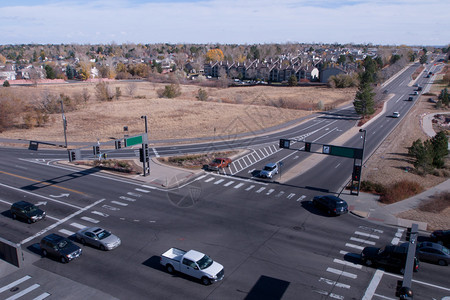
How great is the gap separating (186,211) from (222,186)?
707 cm

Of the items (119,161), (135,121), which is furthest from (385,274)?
(135,121)

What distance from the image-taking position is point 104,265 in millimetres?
20250

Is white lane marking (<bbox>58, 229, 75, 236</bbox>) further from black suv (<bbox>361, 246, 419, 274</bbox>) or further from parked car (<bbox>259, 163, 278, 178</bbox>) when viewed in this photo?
black suv (<bbox>361, 246, 419, 274</bbox>)

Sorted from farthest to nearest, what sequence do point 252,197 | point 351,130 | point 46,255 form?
1. point 351,130
2. point 252,197
3. point 46,255

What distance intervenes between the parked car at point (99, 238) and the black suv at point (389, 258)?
16094 millimetres

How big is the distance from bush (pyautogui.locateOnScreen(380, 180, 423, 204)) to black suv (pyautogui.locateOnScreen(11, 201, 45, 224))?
29703mm

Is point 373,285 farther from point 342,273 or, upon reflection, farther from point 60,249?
point 60,249

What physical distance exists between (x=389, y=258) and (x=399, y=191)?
13.6 meters

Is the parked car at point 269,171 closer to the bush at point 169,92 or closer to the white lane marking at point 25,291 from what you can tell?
the white lane marking at point 25,291

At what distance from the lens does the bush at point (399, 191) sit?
30547 millimetres

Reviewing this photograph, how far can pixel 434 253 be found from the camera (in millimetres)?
20594

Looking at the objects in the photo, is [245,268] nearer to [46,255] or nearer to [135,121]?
[46,255]

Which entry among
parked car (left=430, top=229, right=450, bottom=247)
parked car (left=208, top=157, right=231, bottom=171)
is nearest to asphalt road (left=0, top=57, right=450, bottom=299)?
parked car (left=208, top=157, right=231, bottom=171)

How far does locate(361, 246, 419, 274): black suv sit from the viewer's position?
19406mm
